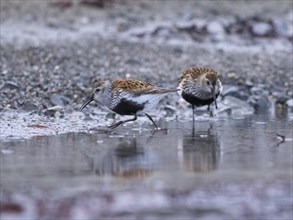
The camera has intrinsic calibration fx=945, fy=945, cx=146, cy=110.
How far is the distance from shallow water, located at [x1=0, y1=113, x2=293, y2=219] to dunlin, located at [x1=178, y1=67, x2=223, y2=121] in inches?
38.1

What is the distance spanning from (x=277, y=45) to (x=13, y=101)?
8.18m

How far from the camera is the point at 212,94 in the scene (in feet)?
43.4

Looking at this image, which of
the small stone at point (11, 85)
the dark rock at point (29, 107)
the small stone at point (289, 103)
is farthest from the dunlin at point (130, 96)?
Result: the small stone at point (289, 103)

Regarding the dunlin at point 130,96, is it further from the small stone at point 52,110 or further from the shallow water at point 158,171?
the small stone at point 52,110

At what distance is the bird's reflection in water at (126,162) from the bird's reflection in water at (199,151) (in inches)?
15.1

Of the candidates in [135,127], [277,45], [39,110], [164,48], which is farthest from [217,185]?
[277,45]

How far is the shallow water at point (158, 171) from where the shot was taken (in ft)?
24.3

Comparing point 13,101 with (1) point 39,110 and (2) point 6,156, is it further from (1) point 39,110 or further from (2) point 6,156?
(2) point 6,156

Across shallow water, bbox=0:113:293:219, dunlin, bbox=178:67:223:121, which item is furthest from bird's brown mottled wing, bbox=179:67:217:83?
shallow water, bbox=0:113:293:219

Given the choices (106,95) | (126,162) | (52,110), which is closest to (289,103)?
(106,95)

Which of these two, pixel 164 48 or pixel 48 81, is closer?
pixel 48 81

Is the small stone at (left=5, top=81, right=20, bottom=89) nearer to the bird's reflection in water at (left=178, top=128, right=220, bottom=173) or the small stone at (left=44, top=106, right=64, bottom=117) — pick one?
the small stone at (left=44, top=106, right=64, bottom=117)

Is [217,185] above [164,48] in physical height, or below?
below

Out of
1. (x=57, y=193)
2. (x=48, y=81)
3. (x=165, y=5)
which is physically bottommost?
(x=57, y=193)
